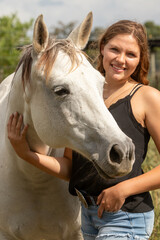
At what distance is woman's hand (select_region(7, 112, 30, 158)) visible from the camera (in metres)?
2.38

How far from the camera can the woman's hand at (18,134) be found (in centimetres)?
238

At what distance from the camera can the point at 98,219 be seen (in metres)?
2.27

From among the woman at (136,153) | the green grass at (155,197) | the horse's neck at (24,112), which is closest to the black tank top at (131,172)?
the woman at (136,153)

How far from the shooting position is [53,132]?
2.16 metres

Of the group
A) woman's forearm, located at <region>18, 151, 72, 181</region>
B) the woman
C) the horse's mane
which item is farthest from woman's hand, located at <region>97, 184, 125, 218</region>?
the horse's mane

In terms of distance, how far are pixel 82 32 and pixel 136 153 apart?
2.99 ft

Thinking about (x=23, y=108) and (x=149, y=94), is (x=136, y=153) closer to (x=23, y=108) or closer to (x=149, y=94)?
(x=149, y=94)

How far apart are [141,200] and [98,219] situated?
294 millimetres

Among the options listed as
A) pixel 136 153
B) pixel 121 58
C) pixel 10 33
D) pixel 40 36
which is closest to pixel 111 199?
pixel 136 153

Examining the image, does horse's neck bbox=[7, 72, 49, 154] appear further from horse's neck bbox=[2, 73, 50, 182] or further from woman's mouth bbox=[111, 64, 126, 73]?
woman's mouth bbox=[111, 64, 126, 73]

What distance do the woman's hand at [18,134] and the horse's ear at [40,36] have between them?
48 cm

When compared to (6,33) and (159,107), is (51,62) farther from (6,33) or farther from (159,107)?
(6,33)

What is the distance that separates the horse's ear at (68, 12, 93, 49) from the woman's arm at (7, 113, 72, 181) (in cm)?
64

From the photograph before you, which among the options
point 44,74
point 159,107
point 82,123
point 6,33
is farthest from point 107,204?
point 6,33
